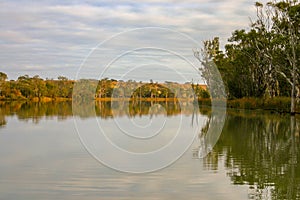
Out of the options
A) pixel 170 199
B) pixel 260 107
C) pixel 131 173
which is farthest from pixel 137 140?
pixel 260 107

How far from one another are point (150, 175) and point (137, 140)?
7296 millimetres

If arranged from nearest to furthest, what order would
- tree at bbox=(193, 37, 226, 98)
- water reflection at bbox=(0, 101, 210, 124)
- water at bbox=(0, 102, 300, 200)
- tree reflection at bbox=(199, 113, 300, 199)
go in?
1. water at bbox=(0, 102, 300, 200)
2. tree reflection at bbox=(199, 113, 300, 199)
3. water reflection at bbox=(0, 101, 210, 124)
4. tree at bbox=(193, 37, 226, 98)

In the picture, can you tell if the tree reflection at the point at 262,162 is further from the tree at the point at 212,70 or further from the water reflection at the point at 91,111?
the tree at the point at 212,70

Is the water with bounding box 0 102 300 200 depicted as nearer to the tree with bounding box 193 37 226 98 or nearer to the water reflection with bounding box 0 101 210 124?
the water reflection with bounding box 0 101 210 124

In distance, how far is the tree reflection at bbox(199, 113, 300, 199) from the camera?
26.6 feet

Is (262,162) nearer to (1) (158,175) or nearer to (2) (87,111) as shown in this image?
(1) (158,175)

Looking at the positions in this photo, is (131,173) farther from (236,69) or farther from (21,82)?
(21,82)

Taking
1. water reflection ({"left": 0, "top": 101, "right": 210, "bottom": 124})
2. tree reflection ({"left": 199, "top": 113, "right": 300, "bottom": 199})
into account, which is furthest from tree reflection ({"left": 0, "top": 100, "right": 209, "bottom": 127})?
tree reflection ({"left": 199, "top": 113, "right": 300, "bottom": 199})

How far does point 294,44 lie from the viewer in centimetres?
3391

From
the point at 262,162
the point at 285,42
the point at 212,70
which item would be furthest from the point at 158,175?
the point at 212,70

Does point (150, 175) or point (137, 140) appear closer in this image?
point (150, 175)

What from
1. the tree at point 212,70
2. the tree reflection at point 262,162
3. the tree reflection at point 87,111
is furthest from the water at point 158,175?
the tree at point 212,70

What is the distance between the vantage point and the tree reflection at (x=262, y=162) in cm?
809

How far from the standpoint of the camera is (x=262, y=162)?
1110 centimetres
